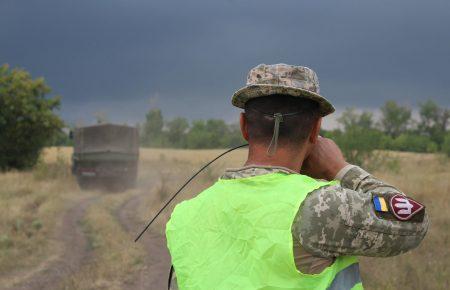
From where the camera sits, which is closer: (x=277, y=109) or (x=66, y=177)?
(x=277, y=109)

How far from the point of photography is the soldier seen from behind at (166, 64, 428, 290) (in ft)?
5.41

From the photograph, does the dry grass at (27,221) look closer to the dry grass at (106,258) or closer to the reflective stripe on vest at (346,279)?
the dry grass at (106,258)

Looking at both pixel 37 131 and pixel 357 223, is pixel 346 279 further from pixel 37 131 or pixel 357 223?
pixel 37 131

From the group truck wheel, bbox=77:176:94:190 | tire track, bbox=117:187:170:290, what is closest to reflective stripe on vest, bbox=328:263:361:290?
tire track, bbox=117:187:170:290

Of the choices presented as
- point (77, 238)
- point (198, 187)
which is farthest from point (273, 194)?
point (198, 187)

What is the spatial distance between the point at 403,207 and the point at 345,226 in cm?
20

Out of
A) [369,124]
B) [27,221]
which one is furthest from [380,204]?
[369,124]

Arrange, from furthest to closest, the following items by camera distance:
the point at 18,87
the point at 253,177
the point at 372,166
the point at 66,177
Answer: the point at 18,87 < the point at 66,177 < the point at 372,166 < the point at 253,177

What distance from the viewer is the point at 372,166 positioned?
20.8 m

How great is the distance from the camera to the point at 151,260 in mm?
9461

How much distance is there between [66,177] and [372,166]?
13202 millimetres

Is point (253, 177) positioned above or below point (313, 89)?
below

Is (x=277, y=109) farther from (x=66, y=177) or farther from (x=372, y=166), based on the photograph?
(x=66, y=177)

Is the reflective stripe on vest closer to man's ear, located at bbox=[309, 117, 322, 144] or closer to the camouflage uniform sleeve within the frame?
the camouflage uniform sleeve
